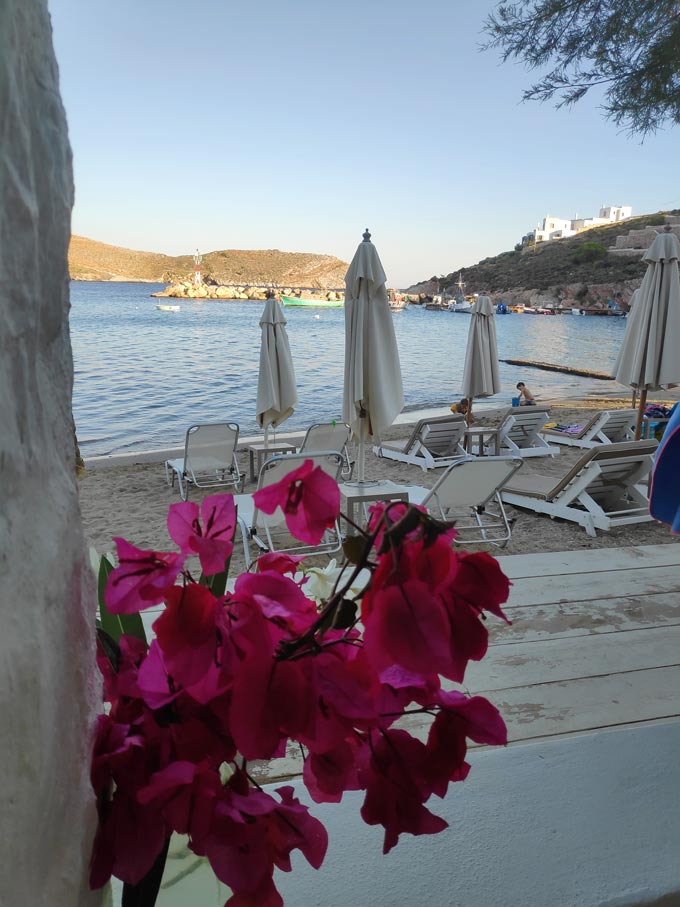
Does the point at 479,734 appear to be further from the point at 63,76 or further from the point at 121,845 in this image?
the point at 63,76

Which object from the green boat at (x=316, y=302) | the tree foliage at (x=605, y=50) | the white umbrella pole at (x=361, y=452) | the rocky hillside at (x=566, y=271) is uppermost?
the rocky hillside at (x=566, y=271)

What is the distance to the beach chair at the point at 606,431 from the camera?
29.3 feet

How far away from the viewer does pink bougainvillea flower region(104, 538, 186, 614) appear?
0.46 metres

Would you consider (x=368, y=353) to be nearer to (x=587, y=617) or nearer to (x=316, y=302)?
(x=587, y=617)

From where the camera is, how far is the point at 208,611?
1.44 feet

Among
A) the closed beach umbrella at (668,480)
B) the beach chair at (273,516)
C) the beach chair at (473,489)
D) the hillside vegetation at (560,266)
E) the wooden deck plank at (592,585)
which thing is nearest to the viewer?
the closed beach umbrella at (668,480)

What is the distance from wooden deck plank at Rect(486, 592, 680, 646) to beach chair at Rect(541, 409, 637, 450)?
6.13 metres

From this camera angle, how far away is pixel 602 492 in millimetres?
6145

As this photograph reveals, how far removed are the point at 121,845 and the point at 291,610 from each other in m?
0.20

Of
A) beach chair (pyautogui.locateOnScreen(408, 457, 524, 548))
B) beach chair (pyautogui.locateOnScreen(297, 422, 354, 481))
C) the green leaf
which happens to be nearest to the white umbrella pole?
beach chair (pyautogui.locateOnScreen(408, 457, 524, 548))

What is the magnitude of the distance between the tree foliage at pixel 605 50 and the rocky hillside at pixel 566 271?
56695mm

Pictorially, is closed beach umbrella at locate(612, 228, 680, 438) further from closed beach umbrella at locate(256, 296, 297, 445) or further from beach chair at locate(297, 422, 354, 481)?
closed beach umbrella at locate(256, 296, 297, 445)

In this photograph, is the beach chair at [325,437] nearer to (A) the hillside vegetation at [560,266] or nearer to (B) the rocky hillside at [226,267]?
(A) the hillside vegetation at [560,266]

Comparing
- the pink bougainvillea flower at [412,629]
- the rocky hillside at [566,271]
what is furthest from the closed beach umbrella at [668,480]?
the rocky hillside at [566,271]
